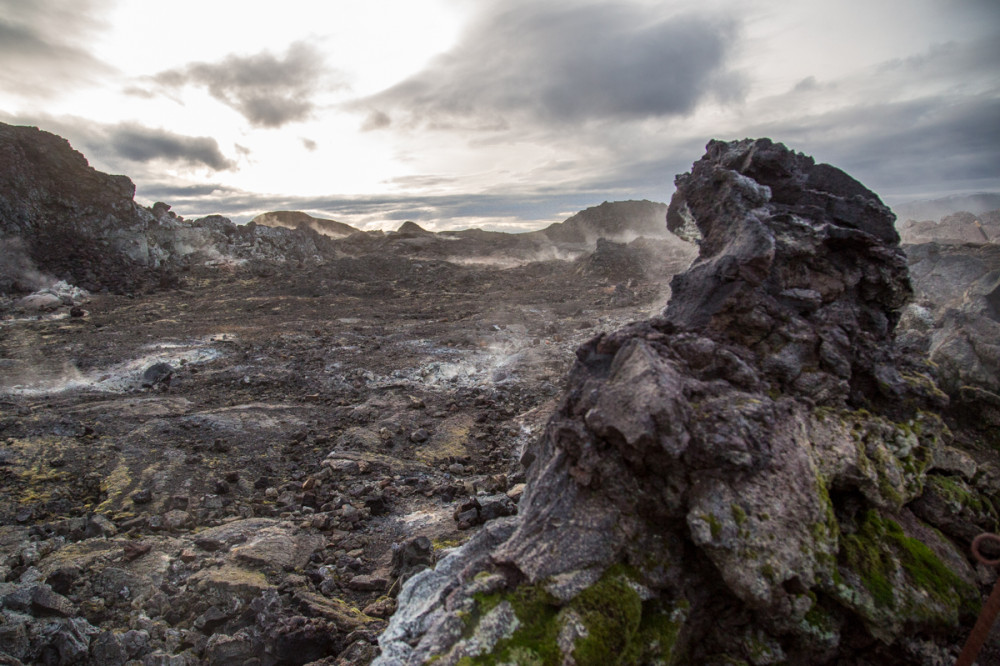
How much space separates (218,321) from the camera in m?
17.6

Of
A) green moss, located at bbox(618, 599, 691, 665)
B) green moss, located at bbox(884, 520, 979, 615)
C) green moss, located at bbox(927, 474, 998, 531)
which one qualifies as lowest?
green moss, located at bbox(618, 599, 691, 665)

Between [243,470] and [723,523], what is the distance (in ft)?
22.2

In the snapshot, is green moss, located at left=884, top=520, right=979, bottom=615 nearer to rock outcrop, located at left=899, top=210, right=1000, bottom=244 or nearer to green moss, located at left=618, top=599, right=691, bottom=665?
green moss, located at left=618, top=599, right=691, bottom=665

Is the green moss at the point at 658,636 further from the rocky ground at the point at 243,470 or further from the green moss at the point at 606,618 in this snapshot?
the rocky ground at the point at 243,470

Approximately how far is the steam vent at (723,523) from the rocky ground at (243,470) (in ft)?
4.96

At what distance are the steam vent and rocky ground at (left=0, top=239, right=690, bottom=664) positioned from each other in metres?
1.51

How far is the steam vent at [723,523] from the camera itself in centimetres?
308

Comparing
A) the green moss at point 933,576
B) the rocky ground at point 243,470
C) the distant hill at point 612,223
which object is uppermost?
the distant hill at point 612,223

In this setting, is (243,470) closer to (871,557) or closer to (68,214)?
(871,557)

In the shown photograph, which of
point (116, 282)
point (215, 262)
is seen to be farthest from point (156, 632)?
point (215, 262)

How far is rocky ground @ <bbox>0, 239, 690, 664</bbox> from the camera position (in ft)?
13.8

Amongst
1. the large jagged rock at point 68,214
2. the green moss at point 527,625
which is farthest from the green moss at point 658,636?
the large jagged rock at point 68,214

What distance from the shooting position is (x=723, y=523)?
3168mm

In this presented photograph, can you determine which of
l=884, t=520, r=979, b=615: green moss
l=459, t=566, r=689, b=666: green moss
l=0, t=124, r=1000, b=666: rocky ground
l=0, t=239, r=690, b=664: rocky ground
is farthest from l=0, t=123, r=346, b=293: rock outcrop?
l=884, t=520, r=979, b=615: green moss
